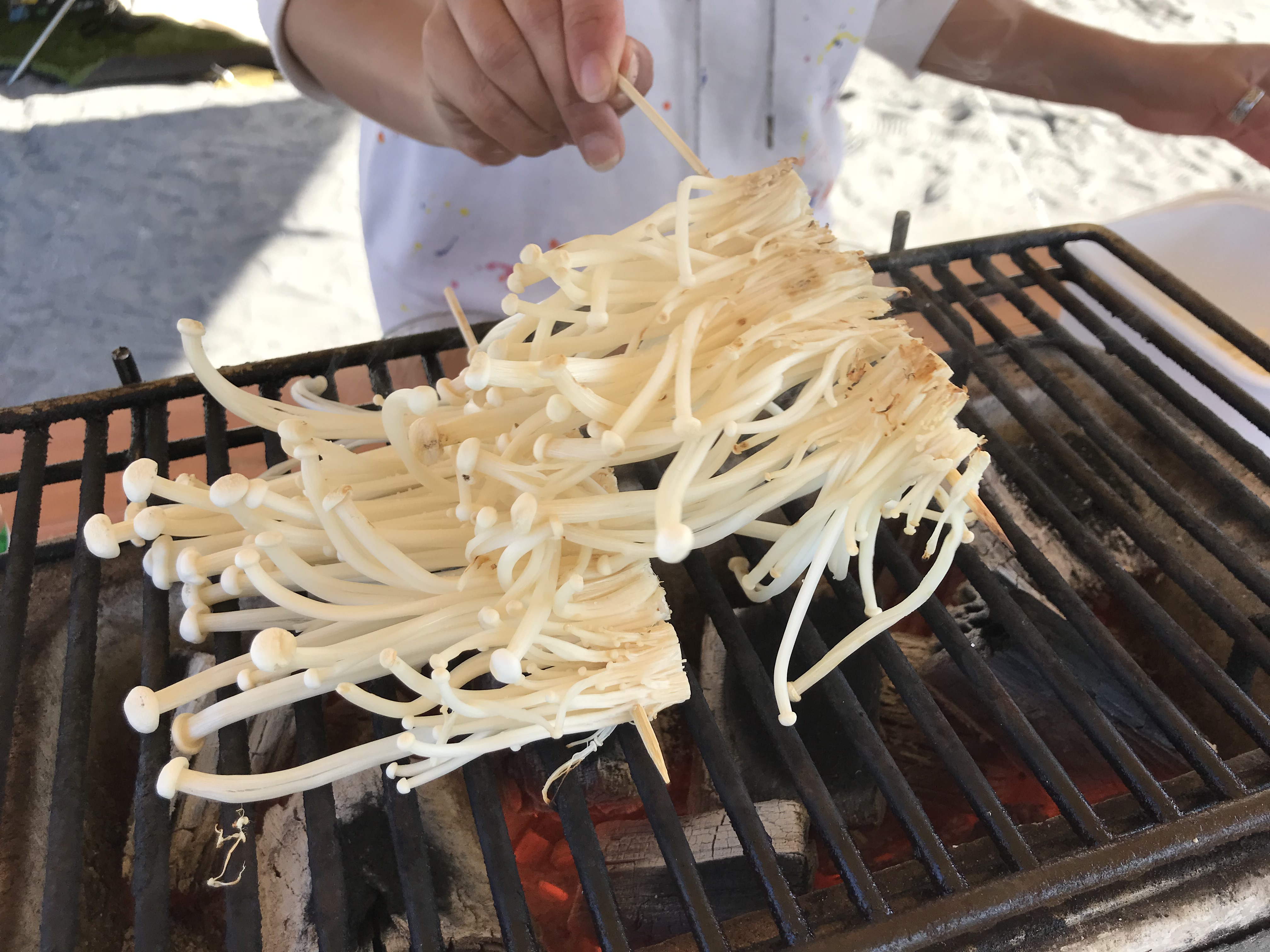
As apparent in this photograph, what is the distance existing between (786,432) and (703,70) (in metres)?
0.96

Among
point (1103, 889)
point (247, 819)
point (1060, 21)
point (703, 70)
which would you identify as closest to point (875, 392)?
point (1103, 889)

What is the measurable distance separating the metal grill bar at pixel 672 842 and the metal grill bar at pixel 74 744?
485mm

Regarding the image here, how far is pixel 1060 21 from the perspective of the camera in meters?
1.65

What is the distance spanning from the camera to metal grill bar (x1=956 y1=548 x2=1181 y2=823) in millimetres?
797

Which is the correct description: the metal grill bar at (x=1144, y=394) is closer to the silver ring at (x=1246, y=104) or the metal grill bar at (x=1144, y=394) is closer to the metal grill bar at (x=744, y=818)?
the silver ring at (x=1246, y=104)

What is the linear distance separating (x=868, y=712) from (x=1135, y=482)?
1.56ft

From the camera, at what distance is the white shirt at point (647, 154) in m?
1.47

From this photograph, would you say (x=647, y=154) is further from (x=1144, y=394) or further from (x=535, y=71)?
(x=1144, y=394)

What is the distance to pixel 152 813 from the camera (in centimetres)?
75

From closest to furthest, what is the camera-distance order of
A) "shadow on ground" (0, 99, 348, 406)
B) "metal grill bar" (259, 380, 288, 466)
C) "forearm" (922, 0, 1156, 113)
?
"metal grill bar" (259, 380, 288, 466) → "forearm" (922, 0, 1156, 113) → "shadow on ground" (0, 99, 348, 406)

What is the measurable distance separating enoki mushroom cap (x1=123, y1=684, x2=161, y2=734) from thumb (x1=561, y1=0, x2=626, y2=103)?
67 centimetres

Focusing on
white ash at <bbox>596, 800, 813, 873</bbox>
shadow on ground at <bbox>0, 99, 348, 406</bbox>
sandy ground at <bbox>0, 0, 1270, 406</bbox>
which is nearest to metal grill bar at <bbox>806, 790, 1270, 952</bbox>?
white ash at <bbox>596, 800, 813, 873</bbox>

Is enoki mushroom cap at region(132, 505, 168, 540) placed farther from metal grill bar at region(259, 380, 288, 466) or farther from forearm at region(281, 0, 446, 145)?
forearm at region(281, 0, 446, 145)

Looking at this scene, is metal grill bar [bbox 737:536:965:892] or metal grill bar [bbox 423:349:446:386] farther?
metal grill bar [bbox 423:349:446:386]
